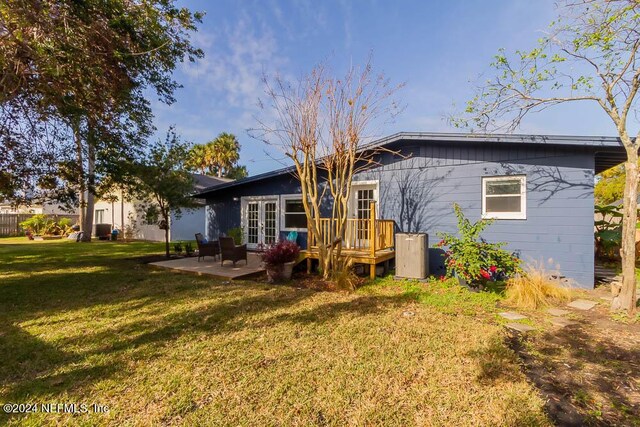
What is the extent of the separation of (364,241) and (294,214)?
316 cm

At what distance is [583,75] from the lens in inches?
206

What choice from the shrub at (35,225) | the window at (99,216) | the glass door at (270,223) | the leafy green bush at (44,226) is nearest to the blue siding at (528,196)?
the glass door at (270,223)

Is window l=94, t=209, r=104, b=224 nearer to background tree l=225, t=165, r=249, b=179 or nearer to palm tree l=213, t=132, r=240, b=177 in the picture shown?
palm tree l=213, t=132, r=240, b=177

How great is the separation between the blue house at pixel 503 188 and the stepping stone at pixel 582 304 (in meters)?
1.07

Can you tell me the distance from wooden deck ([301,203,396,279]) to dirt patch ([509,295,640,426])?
3531 mm

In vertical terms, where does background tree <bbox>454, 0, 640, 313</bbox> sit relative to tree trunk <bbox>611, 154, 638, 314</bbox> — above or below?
above

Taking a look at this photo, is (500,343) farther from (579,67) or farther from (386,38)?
(386,38)

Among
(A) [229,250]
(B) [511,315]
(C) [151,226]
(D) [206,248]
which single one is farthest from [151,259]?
(B) [511,315]

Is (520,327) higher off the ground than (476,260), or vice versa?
(476,260)

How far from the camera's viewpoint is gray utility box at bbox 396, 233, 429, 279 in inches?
271

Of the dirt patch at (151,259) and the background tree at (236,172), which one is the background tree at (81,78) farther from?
the background tree at (236,172)

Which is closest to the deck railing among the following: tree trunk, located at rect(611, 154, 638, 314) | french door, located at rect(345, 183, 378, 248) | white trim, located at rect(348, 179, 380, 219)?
french door, located at rect(345, 183, 378, 248)

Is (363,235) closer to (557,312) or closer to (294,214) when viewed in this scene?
(294,214)

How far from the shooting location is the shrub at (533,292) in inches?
206
